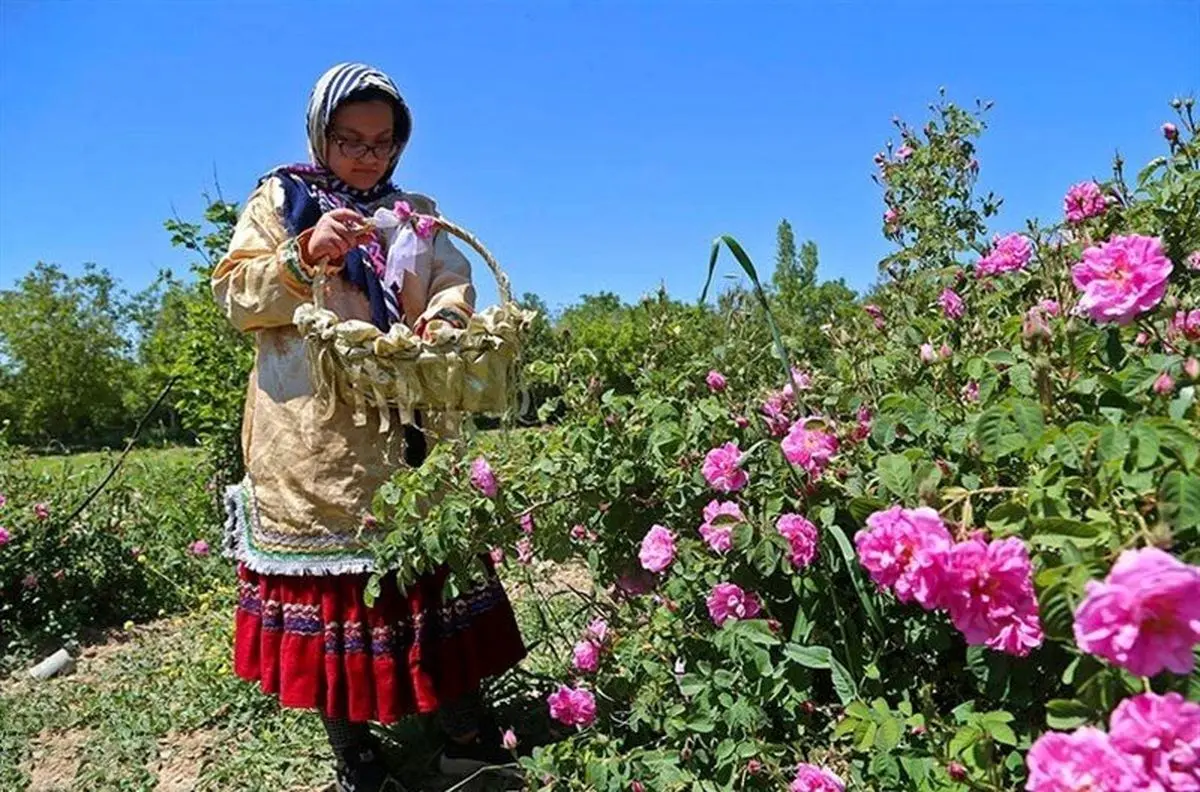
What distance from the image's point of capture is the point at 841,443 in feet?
4.53

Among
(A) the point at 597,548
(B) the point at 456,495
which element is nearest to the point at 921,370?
(A) the point at 597,548

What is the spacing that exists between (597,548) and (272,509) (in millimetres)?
740

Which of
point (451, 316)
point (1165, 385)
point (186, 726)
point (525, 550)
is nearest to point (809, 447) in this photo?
point (1165, 385)

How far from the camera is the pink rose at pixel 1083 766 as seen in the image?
724 mm

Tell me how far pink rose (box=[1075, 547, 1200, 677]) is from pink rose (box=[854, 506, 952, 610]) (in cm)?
17

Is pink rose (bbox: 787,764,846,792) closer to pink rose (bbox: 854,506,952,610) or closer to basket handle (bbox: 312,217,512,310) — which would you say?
pink rose (bbox: 854,506,952,610)

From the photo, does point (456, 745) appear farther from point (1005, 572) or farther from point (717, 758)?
point (1005, 572)

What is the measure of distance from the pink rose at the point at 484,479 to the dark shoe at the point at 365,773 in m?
0.82

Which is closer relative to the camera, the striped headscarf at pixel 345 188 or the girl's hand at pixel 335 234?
the girl's hand at pixel 335 234

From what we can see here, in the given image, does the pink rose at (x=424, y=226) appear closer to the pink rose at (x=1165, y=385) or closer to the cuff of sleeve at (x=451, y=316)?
the cuff of sleeve at (x=451, y=316)

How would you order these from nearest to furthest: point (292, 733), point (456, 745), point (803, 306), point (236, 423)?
1. point (456, 745)
2. point (292, 733)
3. point (236, 423)
4. point (803, 306)

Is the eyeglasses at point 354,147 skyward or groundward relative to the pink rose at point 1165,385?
skyward

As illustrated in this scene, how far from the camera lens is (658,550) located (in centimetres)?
153

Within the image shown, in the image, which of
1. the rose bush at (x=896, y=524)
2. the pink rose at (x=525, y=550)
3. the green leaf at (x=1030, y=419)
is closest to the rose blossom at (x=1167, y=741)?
the rose bush at (x=896, y=524)
